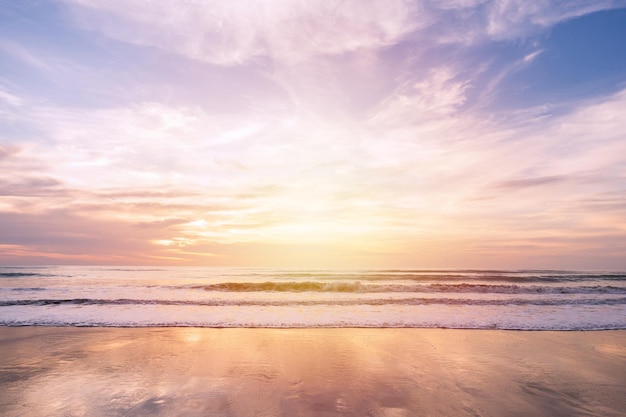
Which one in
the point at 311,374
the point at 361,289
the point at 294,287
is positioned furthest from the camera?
the point at 294,287

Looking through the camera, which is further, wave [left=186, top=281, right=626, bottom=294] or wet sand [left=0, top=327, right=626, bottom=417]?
wave [left=186, top=281, right=626, bottom=294]

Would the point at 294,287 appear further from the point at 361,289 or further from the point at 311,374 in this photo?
the point at 311,374

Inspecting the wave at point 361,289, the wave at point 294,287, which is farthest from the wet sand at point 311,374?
the wave at point 294,287

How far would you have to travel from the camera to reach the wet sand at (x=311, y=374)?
5.80 meters

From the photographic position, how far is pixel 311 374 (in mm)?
7473

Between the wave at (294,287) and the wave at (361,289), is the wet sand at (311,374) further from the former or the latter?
the wave at (294,287)

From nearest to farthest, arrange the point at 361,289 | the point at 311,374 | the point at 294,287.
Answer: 1. the point at 311,374
2. the point at 361,289
3. the point at 294,287

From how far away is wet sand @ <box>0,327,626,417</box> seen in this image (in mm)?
5805

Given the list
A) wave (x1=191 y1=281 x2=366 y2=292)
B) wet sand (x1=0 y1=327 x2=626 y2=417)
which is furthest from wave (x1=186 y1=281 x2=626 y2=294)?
wet sand (x1=0 y1=327 x2=626 y2=417)

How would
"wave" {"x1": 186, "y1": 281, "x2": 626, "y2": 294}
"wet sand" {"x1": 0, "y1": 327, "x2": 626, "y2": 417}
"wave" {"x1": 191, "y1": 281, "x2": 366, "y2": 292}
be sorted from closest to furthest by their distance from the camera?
"wet sand" {"x1": 0, "y1": 327, "x2": 626, "y2": 417}
"wave" {"x1": 186, "y1": 281, "x2": 626, "y2": 294}
"wave" {"x1": 191, "y1": 281, "x2": 366, "y2": 292}

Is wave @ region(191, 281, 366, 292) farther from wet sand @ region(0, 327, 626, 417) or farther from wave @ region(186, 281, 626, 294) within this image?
wet sand @ region(0, 327, 626, 417)

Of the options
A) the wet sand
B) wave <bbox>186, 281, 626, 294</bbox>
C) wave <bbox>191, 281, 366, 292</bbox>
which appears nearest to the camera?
the wet sand

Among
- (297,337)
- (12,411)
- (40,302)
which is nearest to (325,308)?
(297,337)

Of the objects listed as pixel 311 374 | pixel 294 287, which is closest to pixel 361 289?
pixel 294 287
